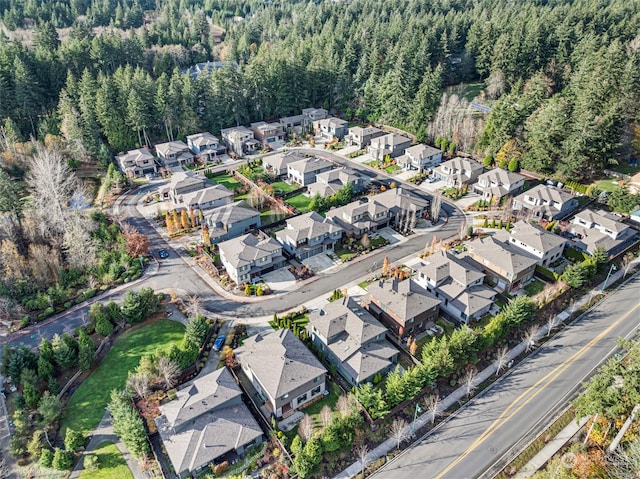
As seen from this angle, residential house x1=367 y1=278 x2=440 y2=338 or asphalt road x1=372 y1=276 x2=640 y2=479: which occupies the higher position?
residential house x1=367 y1=278 x2=440 y2=338

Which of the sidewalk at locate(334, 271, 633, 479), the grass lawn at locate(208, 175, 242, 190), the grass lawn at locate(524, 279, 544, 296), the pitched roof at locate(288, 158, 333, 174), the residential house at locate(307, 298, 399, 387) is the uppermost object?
the pitched roof at locate(288, 158, 333, 174)

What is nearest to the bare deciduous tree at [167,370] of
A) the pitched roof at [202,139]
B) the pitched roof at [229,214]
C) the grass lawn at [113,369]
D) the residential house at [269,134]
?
the grass lawn at [113,369]

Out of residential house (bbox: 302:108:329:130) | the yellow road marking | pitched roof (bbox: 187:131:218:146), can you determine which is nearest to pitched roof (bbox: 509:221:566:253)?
the yellow road marking

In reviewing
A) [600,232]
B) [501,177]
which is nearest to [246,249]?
[501,177]

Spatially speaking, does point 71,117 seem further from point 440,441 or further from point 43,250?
point 440,441

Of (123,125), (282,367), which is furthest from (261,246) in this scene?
(123,125)

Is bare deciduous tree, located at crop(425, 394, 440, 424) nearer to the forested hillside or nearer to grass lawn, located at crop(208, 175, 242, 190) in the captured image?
grass lawn, located at crop(208, 175, 242, 190)
